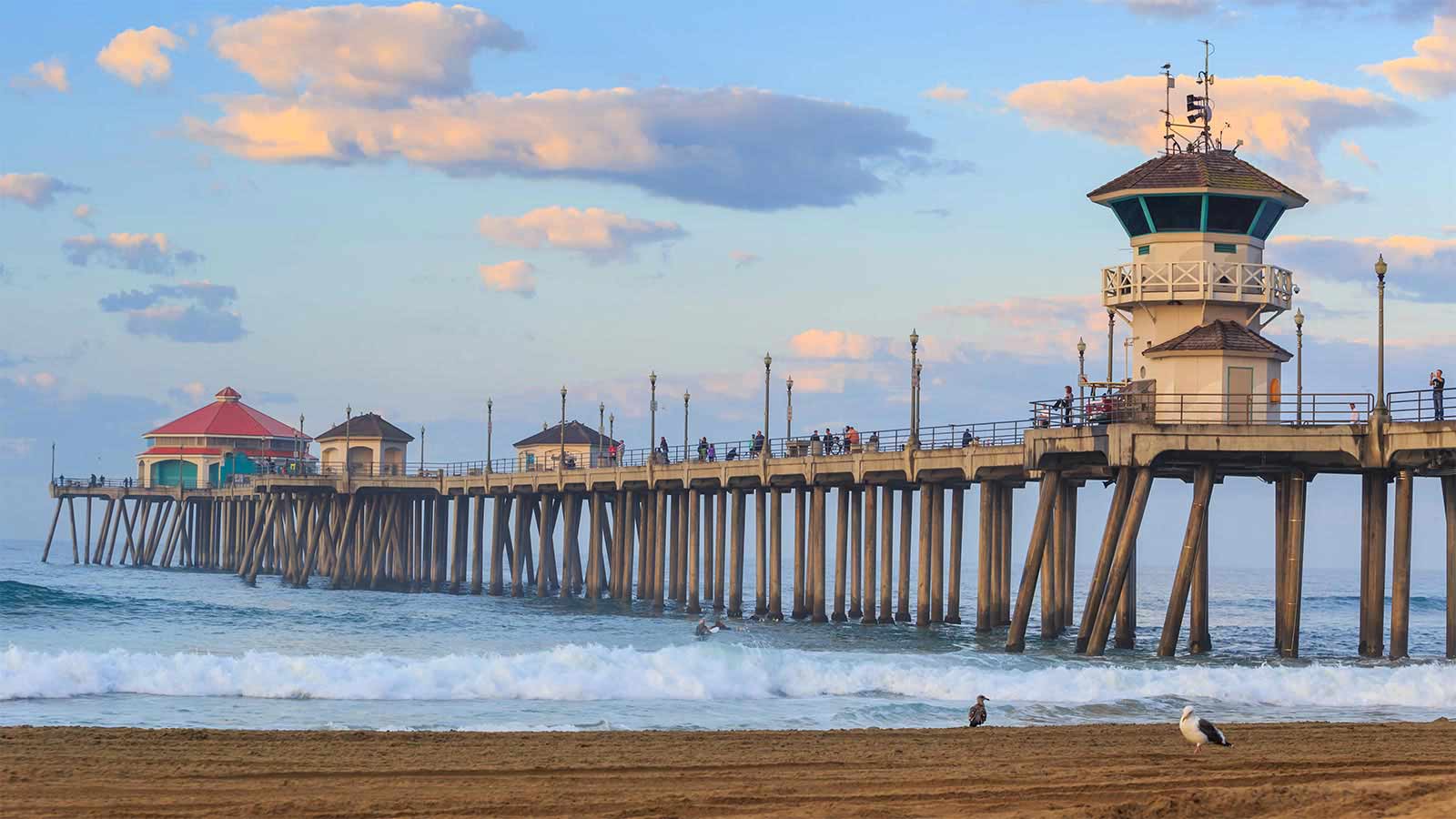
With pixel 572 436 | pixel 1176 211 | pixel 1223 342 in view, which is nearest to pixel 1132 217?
pixel 1176 211

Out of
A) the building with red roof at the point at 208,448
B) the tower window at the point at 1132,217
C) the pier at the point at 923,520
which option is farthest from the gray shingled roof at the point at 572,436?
the tower window at the point at 1132,217

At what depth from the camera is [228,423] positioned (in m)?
101

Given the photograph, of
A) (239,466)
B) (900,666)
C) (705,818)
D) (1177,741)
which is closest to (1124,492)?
(900,666)

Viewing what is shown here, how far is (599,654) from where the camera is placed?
29.5 metres

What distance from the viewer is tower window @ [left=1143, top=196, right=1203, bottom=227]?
36.1m

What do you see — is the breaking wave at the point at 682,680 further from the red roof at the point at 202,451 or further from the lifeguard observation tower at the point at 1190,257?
the red roof at the point at 202,451

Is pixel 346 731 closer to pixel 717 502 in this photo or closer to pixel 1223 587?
pixel 717 502

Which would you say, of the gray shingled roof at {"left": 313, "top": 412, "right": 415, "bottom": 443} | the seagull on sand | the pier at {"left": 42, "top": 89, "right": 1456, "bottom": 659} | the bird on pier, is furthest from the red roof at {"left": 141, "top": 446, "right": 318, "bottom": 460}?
the seagull on sand

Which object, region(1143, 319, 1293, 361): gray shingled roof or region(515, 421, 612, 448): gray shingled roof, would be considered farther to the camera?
region(515, 421, 612, 448): gray shingled roof

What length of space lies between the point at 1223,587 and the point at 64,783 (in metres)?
97.6

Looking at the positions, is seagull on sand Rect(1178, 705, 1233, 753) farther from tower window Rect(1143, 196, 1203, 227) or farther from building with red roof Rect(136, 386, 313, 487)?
building with red roof Rect(136, 386, 313, 487)

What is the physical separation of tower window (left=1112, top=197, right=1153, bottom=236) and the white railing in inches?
31.2

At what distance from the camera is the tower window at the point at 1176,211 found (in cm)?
3612

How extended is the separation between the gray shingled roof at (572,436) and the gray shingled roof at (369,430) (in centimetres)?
645
